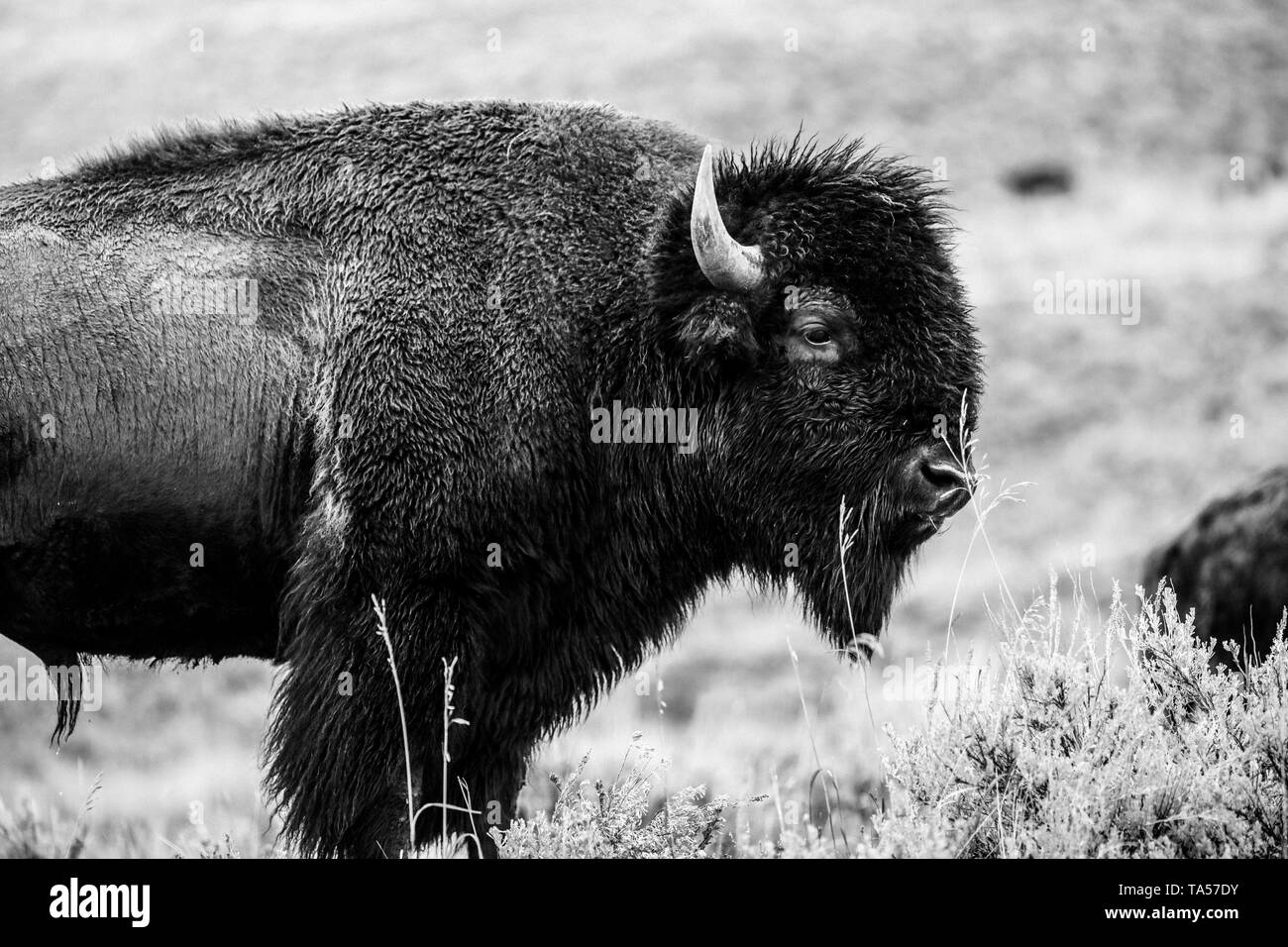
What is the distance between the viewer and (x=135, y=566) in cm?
443

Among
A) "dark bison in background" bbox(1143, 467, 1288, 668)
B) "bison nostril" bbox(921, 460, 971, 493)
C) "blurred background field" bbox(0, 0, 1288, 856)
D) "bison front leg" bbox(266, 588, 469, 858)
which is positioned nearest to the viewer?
"bison front leg" bbox(266, 588, 469, 858)

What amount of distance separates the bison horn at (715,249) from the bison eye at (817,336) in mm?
245

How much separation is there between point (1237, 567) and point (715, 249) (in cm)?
314

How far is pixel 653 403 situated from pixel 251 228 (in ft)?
4.83

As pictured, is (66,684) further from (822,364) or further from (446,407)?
(822,364)

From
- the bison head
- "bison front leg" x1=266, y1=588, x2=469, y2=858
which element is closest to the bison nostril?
the bison head

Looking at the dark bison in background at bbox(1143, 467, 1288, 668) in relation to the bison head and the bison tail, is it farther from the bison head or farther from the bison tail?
the bison tail

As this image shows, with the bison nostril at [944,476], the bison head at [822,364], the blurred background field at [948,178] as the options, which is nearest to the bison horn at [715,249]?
the bison head at [822,364]

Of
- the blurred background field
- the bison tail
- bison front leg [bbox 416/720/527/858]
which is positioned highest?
the blurred background field

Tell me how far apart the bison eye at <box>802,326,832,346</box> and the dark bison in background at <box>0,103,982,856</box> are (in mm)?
14

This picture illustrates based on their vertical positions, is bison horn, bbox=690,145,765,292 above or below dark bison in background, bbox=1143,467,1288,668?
above

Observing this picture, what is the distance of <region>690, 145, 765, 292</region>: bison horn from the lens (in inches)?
180

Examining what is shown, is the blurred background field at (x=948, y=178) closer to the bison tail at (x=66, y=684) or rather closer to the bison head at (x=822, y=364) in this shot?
the bison head at (x=822, y=364)
